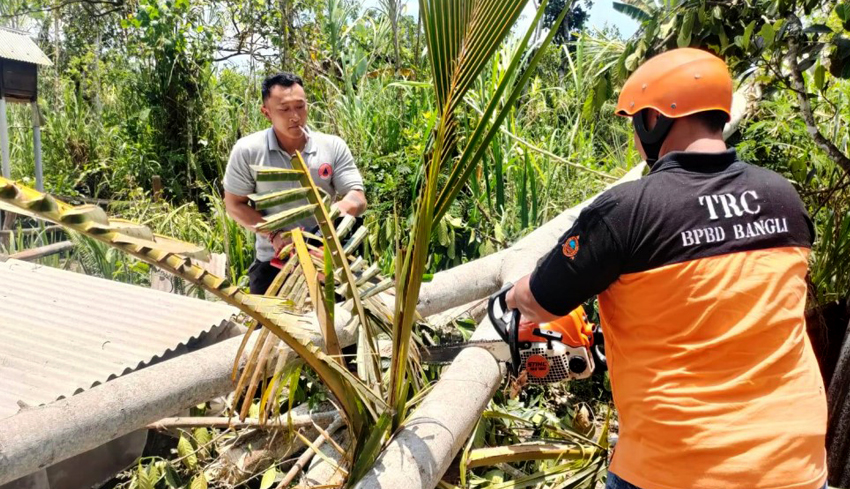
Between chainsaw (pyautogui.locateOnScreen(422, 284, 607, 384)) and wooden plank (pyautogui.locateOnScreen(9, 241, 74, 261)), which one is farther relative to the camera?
wooden plank (pyautogui.locateOnScreen(9, 241, 74, 261))

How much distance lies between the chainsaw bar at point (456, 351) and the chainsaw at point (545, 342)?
0.16 meters

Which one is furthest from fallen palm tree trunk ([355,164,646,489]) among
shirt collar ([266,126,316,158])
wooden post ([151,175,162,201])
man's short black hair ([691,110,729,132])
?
wooden post ([151,175,162,201])

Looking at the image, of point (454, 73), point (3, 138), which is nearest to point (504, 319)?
point (454, 73)

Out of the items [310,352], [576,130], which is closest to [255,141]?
[310,352]

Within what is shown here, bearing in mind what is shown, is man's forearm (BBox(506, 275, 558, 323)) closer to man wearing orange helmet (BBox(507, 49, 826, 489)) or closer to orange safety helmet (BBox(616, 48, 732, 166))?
man wearing orange helmet (BBox(507, 49, 826, 489))

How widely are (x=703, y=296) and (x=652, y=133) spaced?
431mm

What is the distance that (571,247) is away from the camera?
151 cm

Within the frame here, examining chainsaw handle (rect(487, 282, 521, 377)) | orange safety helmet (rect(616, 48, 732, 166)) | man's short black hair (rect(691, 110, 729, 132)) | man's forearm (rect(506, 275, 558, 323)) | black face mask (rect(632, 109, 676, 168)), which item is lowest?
chainsaw handle (rect(487, 282, 521, 377))

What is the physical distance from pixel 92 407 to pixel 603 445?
5.57ft

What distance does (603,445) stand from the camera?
2.38 m

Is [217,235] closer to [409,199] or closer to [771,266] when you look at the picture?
[409,199]

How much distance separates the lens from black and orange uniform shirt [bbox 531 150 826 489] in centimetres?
145

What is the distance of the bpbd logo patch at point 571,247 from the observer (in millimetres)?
1504

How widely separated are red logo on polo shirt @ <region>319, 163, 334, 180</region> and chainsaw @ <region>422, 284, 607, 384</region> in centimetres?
176
